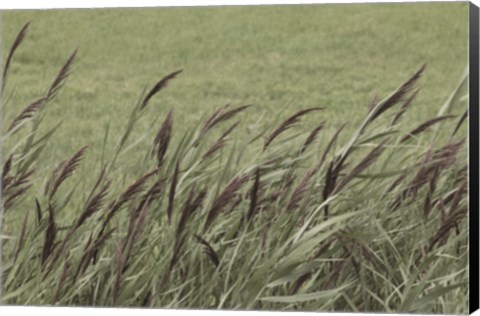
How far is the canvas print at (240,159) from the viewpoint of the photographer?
17.6ft

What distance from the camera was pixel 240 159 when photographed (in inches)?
218

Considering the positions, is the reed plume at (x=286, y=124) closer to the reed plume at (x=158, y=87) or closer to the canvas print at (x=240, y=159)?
the canvas print at (x=240, y=159)

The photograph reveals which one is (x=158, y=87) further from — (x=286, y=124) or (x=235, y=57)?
(x=286, y=124)

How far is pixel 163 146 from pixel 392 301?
4.13 feet

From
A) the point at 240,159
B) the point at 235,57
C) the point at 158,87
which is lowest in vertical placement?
the point at 240,159

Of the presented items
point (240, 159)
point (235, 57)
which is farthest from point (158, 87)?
point (240, 159)

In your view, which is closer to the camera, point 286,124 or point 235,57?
point 286,124

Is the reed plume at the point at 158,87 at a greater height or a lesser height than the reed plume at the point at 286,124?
greater

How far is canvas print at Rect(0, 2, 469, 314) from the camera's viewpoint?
537 cm

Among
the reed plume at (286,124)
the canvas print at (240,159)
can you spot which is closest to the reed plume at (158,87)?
the canvas print at (240,159)

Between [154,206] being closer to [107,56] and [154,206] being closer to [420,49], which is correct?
[107,56]

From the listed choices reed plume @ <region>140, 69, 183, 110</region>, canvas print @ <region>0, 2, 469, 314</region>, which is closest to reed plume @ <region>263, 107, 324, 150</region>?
canvas print @ <region>0, 2, 469, 314</region>

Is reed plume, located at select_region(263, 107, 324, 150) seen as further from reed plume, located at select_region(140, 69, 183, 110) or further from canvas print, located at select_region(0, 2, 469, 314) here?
reed plume, located at select_region(140, 69, 183, 110)

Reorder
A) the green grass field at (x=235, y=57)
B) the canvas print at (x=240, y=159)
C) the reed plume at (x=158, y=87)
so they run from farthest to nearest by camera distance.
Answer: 1. the reed plume at (x=158, y=87)
2. the green grass field at (x=235, y=57)
3. the canvas print at (x=240, y=159)
